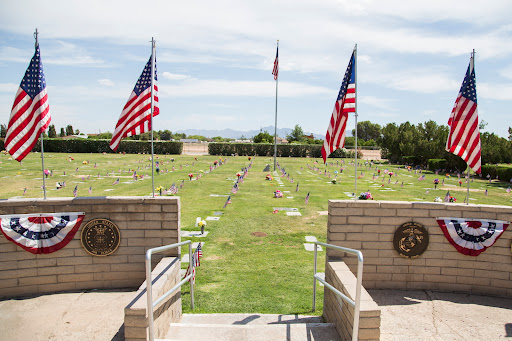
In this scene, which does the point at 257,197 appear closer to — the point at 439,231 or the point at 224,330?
the point at 439,231

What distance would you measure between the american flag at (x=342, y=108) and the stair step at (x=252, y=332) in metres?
3.10

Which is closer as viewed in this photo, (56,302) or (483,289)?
(56,302)

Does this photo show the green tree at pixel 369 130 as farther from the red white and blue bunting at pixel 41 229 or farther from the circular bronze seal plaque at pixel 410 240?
the red white and blue bunting at pixel 41 229

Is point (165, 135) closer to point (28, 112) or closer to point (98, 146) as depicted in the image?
point (98, 146)

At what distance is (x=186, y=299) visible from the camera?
6207 mm

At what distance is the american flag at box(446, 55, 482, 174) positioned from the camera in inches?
257

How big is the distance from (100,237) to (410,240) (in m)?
5.44

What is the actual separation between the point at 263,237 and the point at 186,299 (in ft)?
12.8

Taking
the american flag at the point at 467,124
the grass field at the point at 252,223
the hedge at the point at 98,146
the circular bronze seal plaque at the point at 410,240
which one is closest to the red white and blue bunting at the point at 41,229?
the grass field at the point at 252,223

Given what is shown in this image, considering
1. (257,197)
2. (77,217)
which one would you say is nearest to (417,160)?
(257,197)

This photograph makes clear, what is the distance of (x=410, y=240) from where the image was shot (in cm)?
626

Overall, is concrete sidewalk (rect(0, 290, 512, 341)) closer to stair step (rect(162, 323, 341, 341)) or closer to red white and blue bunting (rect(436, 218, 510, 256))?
stair step (rect(162, 323, 341, 341))

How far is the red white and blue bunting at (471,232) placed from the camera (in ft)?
20.2

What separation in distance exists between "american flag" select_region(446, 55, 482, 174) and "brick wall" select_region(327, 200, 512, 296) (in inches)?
41.0
